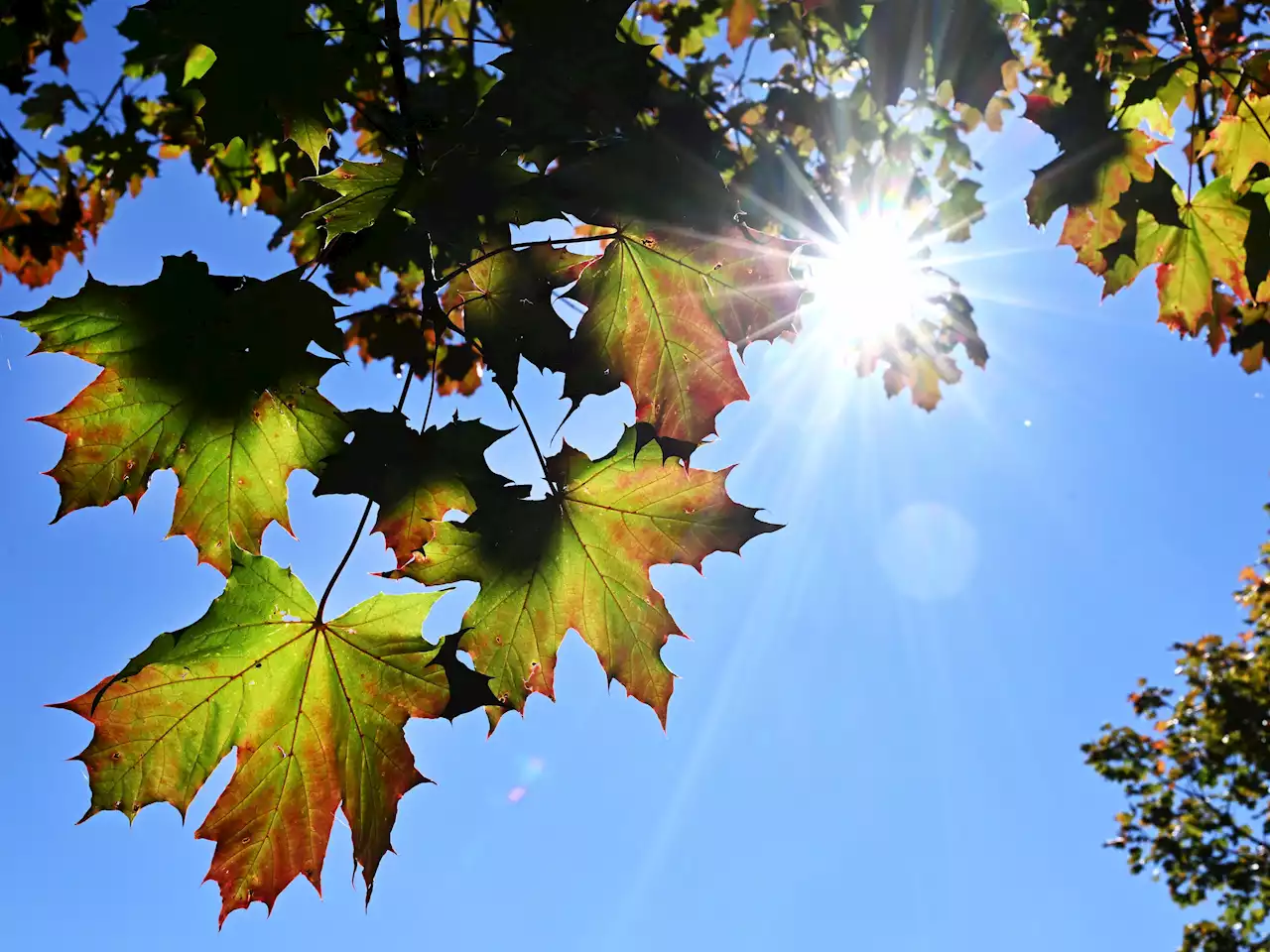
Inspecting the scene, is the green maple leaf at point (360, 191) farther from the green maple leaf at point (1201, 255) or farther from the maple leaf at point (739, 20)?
the maple leaf at point (739, 20)

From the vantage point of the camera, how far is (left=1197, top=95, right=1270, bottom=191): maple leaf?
8.54ft

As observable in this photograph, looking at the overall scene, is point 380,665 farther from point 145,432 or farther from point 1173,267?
point 1173,267

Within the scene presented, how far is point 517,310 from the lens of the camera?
5.64 feet

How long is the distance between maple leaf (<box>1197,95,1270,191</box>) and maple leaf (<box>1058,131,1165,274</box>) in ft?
1.06

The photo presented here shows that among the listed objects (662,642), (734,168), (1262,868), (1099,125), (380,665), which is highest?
(1262,868)

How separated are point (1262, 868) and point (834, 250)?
1285 cm

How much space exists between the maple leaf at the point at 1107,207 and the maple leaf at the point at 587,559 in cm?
155

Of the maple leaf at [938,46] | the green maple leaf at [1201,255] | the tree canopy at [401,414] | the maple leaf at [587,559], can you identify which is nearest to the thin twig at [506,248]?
the tree canopy at [401,414]

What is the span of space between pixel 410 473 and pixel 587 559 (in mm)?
473

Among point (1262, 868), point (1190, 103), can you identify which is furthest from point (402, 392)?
point (1262, 868)

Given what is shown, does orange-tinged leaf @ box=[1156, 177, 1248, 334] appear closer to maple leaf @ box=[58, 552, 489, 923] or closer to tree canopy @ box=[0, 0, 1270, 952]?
tree canopy @ box=[0, 0, 1270, 952]

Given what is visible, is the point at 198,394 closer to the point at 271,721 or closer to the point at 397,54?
the point at 271,721

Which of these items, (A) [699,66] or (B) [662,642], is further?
(A) [699,66]

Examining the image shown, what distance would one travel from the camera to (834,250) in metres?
2.22
